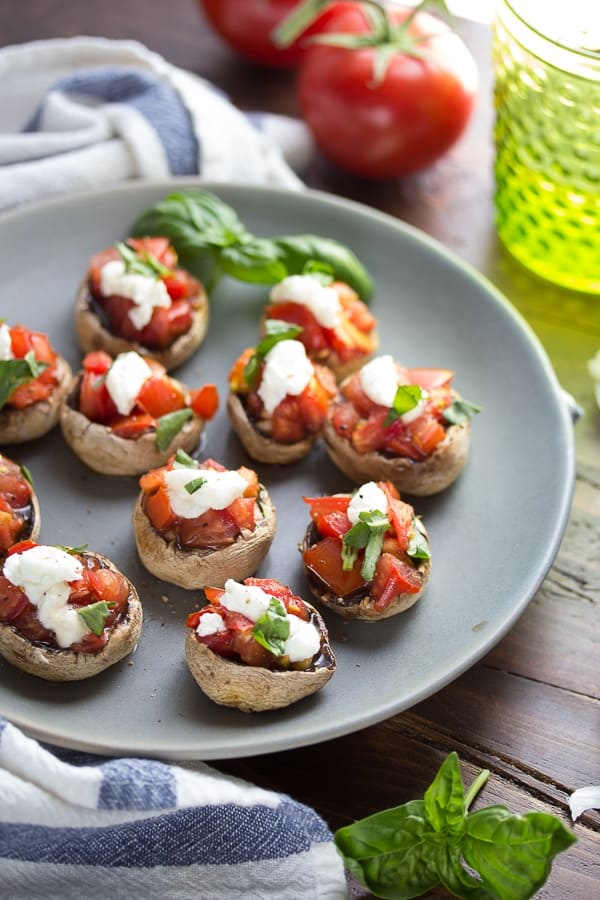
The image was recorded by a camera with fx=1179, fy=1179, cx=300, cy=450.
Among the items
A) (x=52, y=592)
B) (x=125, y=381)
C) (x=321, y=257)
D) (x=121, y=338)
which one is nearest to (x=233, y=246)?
(x=321, y=257)

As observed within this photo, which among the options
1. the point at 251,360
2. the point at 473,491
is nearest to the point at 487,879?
the point at 473,491

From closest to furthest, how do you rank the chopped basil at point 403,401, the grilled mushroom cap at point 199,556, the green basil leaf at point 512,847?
1. the green basil leaf at point 512,847
2. the grilled mushroom cap at point 199,556
3. the chopped basil at point 403,401

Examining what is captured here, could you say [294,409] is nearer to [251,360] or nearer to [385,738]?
[251,360]

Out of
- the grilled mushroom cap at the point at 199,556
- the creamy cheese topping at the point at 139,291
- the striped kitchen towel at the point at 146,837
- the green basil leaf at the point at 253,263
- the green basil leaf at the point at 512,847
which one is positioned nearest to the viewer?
the green basil leaf at the point at 512,847

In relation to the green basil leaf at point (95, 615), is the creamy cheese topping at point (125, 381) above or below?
above

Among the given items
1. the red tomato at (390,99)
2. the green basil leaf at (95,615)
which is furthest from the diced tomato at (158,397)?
the red tomato at (390,99)

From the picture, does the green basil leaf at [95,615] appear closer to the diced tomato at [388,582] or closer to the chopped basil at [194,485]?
the chopped basil at [194,485]

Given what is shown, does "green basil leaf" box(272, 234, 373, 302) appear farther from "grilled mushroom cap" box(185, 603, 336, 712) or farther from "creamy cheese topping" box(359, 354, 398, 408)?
"grilled mushroom cap" box(185, 603, 336, 712)
